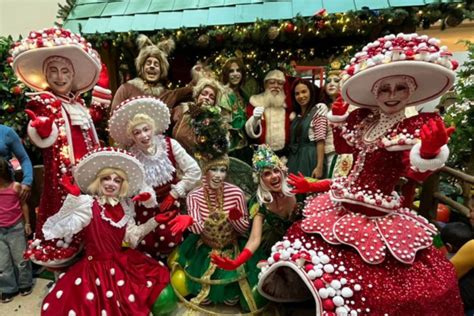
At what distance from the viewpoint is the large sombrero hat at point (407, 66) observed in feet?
4.85

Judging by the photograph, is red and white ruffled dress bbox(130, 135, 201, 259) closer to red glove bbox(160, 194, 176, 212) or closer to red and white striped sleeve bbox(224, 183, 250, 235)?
red glove bbox(160, 194, 176, 212)

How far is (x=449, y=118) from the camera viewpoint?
278cm

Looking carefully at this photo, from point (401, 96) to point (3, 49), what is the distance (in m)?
3.15

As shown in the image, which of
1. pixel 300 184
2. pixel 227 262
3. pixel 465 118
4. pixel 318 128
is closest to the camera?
pixel 227 262

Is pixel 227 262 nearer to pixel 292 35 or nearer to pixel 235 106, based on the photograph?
pixel 235 106

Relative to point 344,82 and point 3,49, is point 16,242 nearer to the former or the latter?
point 3,49

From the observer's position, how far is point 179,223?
2.01 metres

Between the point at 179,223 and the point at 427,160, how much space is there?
128 cm

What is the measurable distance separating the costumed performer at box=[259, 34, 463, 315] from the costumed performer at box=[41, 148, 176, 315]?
2.09 feet

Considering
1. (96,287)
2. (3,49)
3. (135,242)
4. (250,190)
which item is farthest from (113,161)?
(3,49)

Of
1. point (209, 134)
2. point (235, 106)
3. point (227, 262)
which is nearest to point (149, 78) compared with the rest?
point (235, 106)

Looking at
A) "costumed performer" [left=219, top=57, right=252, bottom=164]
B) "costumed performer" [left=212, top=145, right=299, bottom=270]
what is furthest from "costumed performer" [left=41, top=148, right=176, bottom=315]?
"costumed performer" [left=219, top=57, right=252, bottom=164]

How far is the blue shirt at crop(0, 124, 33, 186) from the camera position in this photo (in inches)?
101

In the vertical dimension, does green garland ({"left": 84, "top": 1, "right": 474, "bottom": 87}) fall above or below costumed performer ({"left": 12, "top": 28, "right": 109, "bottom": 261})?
above
